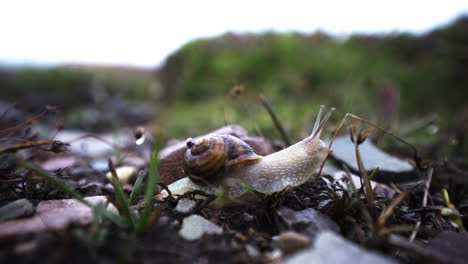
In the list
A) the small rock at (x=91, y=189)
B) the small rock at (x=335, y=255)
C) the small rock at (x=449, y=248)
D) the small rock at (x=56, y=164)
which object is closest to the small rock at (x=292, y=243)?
the small rock at (x=335, y=255)

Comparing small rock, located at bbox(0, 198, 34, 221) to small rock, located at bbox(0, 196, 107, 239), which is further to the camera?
small rock, located at bbox(0, 198, 34, 221)

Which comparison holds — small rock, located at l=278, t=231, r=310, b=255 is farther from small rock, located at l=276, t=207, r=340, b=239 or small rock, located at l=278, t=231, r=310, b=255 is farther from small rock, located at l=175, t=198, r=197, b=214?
small rock, located at l=175, t=198, r=197, b=214

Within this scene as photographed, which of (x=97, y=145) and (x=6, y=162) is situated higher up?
(x=6, y=162)

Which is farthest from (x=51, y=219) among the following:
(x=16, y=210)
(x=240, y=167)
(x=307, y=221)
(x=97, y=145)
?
(x=97, y=145)

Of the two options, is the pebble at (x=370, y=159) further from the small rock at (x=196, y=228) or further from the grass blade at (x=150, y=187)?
the grass blade at (x=150, y=187)

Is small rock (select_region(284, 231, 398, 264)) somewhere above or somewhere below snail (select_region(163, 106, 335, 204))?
below

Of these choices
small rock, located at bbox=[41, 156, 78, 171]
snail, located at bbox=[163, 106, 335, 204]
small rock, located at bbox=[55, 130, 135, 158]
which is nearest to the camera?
snail, located at bbox=[163, 106, 335, 204]

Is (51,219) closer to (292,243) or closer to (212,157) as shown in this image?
(212,157)

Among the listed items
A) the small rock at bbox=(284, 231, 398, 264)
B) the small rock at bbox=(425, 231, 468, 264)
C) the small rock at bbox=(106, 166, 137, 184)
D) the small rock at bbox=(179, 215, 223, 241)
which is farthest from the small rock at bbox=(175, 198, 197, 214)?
the small rock at bbox=(425, 231, 468, 264)
